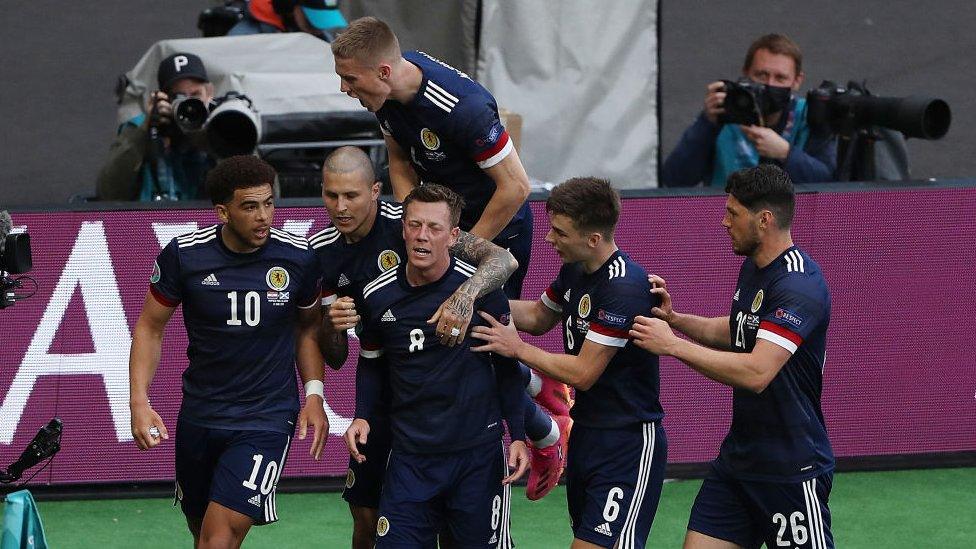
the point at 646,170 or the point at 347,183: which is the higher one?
the point at 347,183

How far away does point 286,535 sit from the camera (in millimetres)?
8742

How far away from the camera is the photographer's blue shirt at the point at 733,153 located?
9.69 meters

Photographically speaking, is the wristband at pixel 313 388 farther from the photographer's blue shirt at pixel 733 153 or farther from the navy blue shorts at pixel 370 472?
the photographer's blue shirt at pixel 733 153

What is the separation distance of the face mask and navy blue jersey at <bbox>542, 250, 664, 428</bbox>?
2909 mm

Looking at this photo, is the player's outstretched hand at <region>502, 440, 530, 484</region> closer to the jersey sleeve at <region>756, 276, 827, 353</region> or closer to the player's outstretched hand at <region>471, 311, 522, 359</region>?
the player's outstretched hand at <region>471, 311, 522, 359</region>

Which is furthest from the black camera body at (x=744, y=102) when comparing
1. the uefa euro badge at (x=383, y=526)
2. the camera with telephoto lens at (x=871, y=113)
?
the uefa euro badge at (x=383, y=526)

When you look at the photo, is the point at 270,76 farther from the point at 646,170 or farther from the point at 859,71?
the point at 859,71

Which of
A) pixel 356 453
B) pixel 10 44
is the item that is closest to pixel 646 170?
pixel 356 453

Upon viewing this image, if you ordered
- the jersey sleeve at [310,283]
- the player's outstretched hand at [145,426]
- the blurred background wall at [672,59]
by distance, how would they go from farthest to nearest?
the blurred background wall at [672,59] < the jersey sleeve at [310,283] < the player's outstretched hand at [145,426]

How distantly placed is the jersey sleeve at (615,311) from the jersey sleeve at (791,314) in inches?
20.7

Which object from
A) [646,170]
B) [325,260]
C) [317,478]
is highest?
[325,260]

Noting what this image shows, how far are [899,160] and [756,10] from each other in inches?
304

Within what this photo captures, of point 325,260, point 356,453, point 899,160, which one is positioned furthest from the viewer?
point 899,160

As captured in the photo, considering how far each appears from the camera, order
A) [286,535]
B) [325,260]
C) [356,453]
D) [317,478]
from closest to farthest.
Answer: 1. [356,453]
2. [325,260]
3. [286,535]
4. [317,478]
